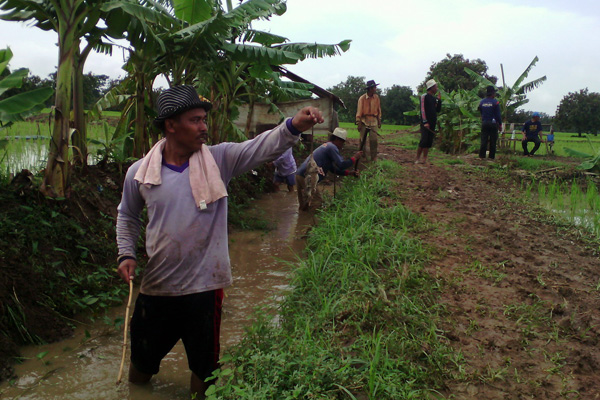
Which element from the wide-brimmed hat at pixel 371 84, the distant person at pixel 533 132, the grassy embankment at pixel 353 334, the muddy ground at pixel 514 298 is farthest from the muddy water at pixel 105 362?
the distant person at pixel 533 132

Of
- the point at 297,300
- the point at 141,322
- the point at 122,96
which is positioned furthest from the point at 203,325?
the point at 122,96

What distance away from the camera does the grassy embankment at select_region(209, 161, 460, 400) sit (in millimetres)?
2410

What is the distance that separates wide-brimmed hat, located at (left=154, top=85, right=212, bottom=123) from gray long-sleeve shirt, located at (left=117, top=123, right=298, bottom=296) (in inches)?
11.8

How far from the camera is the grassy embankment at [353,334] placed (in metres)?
2.41

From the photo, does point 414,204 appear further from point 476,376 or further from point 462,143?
point 462,143

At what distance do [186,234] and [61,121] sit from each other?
2.68m

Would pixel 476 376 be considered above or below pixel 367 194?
below

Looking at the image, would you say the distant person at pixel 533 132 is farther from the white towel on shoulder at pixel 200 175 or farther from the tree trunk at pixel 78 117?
the white towel on shoulder at pixel 200 175

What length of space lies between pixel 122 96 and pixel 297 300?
4514 millimetres

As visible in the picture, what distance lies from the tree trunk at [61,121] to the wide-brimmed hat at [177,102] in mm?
2296

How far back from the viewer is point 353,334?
3.05m

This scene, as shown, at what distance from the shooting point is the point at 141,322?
111 inches

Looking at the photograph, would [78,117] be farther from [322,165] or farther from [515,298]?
[515,298]

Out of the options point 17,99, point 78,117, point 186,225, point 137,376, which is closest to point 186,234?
point 186,225
